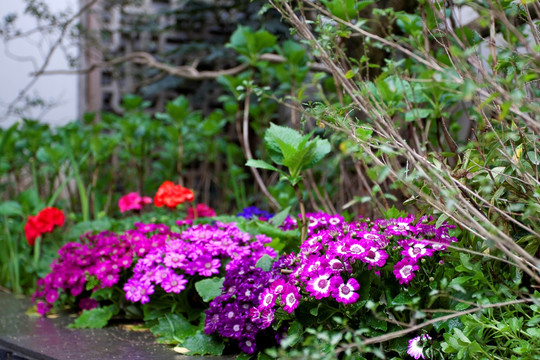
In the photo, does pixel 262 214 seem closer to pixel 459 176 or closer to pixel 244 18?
pixel 459 176

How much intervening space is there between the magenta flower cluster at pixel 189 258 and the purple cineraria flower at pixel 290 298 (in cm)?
38

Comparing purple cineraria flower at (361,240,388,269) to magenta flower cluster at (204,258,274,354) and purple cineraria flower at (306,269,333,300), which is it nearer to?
purple cineraria flower at (306,269,333,300)

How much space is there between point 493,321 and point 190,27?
4.95 meters

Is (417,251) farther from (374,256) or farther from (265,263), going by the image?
(265,263)

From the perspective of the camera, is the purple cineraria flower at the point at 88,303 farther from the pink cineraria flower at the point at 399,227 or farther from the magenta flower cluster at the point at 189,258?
the pink cineraria flower at the point at 399,227

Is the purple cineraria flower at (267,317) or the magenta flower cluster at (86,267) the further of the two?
the magenta flower cluster at (86,267)

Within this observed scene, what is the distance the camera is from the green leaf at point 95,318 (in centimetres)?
211

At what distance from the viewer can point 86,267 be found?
2256 millimetres

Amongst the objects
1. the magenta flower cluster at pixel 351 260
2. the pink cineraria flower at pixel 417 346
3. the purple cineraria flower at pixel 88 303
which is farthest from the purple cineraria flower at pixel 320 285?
the purple cineraria flower at pixel 88 303

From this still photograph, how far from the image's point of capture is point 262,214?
253 cm

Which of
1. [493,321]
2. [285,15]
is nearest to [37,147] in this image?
[285,15]

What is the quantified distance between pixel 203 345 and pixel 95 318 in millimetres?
655

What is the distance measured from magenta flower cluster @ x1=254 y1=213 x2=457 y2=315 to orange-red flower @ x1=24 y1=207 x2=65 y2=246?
163 centimetres

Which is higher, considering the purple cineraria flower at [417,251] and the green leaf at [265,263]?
the purple cineraria flower at [417,251]
